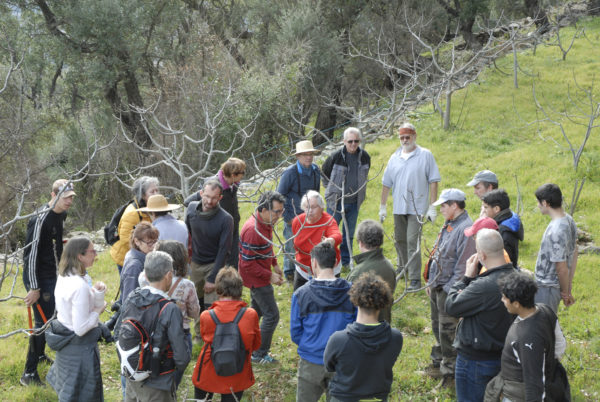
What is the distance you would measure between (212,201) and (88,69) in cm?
1436

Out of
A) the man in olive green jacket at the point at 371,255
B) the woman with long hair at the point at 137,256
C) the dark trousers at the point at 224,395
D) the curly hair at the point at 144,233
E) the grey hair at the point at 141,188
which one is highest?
the grey hair at the point at 141,188

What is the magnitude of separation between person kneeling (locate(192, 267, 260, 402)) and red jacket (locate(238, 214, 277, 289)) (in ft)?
3.60

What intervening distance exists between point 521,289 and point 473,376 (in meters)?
1.08

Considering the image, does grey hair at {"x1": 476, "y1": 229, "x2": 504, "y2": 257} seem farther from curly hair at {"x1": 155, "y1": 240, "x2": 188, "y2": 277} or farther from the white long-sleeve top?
the white long-sleeve top

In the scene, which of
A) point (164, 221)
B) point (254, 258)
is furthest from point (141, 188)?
point (254, 258)

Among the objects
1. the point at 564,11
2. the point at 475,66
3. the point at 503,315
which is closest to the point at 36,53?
the point at 475,66

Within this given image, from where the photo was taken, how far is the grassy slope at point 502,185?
18.3 feet

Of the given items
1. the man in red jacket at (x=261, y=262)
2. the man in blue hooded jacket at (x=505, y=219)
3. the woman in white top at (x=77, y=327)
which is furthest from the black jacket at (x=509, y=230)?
the woman in white top at (x=77, y=327)

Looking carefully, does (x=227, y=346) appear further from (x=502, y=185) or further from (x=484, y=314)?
(x=502, y=185)

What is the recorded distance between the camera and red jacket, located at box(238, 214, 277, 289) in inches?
219

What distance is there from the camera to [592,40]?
20250 millimetres

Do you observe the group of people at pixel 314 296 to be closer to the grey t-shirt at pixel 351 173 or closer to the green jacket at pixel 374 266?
the green jacket at pixel 374 266

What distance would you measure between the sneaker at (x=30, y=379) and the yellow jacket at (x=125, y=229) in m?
1.45

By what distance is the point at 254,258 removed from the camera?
5586 millimetres
